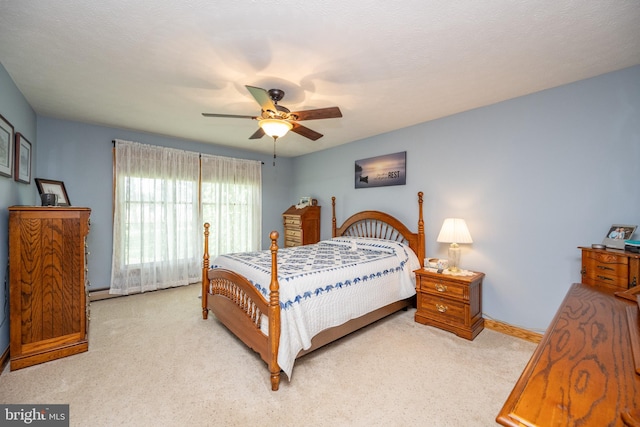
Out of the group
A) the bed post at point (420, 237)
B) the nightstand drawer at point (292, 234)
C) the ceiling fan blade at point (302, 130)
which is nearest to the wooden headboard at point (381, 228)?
the bed post at point (420, 237)

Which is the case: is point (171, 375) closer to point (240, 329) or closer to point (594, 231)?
point (240, 329)

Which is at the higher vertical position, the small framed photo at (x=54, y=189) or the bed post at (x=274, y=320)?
the small framed photo at (x=54, y=189)

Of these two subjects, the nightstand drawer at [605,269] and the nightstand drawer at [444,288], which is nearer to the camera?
the nightstand drawer at [605,269]

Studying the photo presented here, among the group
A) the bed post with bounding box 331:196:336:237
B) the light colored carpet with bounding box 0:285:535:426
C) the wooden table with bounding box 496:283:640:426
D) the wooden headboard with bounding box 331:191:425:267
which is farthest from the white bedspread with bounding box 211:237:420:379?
the wooden table with bounding box 496:283:640:426

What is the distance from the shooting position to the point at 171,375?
2.19 m

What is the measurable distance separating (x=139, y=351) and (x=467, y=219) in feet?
12.5

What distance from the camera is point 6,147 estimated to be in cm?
238

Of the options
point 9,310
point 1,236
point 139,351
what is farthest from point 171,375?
point 1,236

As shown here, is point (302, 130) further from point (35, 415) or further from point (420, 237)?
point (35, 415)

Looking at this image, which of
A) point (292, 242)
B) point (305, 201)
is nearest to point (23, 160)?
point (292, 242)

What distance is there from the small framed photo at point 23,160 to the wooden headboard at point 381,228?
396 cm

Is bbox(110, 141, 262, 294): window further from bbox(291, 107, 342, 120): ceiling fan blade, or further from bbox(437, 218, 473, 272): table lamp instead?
bbox(437, 218, 473, 272): table lamp

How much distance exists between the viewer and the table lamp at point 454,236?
3047 millimetres

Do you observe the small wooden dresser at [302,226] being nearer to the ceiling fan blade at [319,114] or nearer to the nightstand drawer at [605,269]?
the ceiling fan blade at [319,114]
